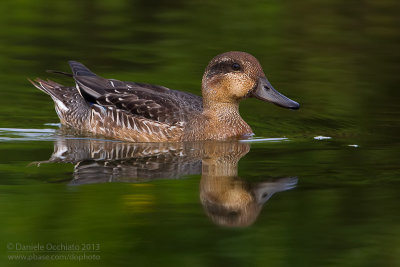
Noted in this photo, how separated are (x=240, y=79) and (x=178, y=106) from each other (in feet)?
2.83

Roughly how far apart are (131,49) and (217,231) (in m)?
9.85

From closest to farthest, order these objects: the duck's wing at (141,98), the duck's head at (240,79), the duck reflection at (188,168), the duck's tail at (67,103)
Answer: the duck reflection at (188,168)
the duck's head at (240,79)
the duck's wing at (141,98)
the duck's tail at (67,103)

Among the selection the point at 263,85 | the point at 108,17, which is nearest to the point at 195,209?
the point at 263,85

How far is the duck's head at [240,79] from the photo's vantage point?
11773 millimetres

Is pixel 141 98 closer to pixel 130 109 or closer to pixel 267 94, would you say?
pixel 130 109

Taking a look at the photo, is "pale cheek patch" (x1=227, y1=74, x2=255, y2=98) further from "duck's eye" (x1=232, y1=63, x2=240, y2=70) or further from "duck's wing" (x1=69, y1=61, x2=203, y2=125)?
"duck's wing" (x1=69, y1=61, x2=203, y2=125)

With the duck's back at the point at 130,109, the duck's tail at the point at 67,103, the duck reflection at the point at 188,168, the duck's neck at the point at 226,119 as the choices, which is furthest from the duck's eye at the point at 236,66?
the duck's tail at the point at 67,103

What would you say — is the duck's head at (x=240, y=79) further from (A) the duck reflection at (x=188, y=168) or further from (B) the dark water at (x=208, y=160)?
(A) the duck reflection at (x=188, y=168)

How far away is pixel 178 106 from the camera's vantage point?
39.5 feet

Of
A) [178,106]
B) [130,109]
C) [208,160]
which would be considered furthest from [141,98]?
[208,160]

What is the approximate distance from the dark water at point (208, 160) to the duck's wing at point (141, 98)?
1.94 feet

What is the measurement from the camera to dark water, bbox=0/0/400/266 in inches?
295

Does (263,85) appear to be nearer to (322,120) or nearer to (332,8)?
(322,120)

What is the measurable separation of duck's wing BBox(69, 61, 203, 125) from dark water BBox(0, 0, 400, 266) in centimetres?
59
